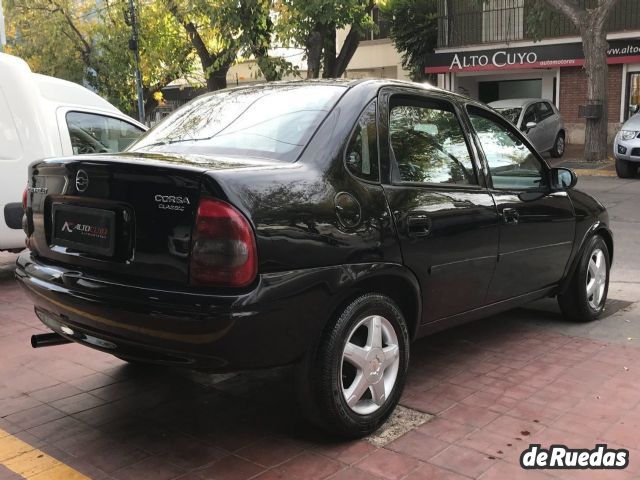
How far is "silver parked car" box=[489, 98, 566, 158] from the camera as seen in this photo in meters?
17.2

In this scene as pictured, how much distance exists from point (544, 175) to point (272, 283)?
2.69 m

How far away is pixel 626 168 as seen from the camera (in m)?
14.5

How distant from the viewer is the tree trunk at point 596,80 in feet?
53.7

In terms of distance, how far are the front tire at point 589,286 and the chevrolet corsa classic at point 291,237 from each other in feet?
3.42

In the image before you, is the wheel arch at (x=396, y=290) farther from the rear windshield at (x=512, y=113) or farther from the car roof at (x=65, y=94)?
the rear windshield at (x=512, y=113)

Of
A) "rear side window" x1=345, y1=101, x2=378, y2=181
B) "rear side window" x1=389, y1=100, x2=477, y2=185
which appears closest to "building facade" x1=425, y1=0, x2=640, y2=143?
"rear side window" x1=389, y1=100, x2=477, y2=185

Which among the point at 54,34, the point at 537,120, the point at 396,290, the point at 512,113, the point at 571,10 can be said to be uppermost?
the point at 54,34

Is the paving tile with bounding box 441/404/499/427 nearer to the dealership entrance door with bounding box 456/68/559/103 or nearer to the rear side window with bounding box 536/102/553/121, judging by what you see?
the rear side window with bounding box 536/102/553/121

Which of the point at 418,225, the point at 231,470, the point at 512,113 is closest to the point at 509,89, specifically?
the point at 512,113

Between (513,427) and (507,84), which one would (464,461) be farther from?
(507,84)

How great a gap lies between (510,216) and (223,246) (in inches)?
85.5

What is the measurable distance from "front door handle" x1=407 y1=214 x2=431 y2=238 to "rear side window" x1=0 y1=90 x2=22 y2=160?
15.1 feet

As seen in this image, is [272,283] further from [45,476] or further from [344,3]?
[344,3]

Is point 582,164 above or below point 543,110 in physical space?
below
